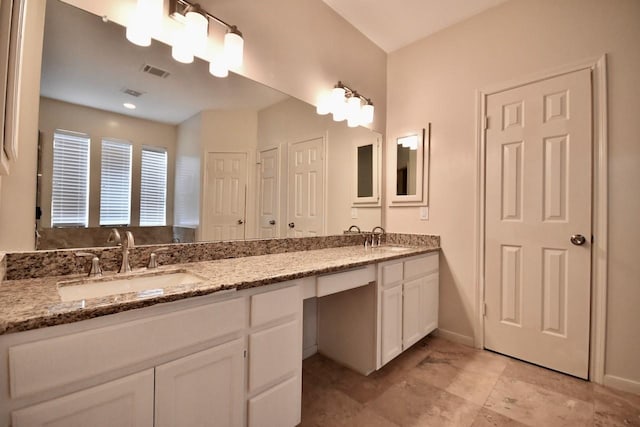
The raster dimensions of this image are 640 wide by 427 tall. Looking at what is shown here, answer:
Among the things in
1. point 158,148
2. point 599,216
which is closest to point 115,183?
point 158,148

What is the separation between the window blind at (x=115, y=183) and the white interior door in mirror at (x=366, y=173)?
1685 mm

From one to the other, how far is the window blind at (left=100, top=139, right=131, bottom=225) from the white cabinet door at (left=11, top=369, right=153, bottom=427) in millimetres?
775

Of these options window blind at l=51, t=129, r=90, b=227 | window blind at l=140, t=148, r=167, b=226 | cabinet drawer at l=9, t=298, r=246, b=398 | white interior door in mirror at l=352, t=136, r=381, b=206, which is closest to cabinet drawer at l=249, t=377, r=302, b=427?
cabinet drawer at l=9, t=298, r=246, b=398

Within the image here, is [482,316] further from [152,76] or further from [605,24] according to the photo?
[152,76]

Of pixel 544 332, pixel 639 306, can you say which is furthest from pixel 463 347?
pixel 639 306

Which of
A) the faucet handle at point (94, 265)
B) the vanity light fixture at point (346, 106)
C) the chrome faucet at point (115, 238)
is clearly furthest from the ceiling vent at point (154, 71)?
the vanity light fixture at point (346, 106)

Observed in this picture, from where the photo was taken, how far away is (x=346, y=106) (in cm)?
232

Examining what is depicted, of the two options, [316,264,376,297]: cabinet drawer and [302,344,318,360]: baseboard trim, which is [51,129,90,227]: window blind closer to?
[316,264,376,297]: cabinet drawer

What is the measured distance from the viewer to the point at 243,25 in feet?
5.56

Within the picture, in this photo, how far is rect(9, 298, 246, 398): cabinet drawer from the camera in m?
0.68

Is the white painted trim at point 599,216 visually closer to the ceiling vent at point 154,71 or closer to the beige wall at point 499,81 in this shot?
the beige wall at point 499,81

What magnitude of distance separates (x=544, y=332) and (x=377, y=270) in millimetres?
1305

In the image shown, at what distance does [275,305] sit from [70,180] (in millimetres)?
1018

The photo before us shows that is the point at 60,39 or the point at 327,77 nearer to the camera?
the point at 60,39
